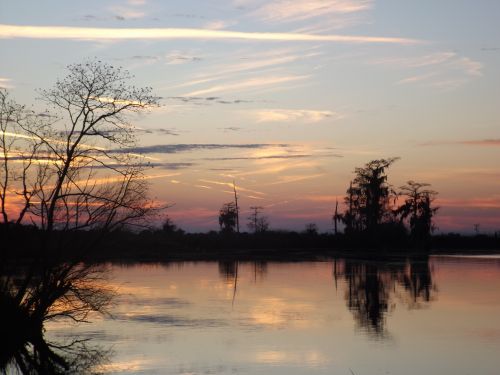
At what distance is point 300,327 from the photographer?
2391 cm

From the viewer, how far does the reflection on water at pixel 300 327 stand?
58.5ft

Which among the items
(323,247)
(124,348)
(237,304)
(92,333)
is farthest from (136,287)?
(323,247)

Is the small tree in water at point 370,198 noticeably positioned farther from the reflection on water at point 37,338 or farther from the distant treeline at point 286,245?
the reflection on water at point 37,338

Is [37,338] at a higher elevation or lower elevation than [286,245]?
lower

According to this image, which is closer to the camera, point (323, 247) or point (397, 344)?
→ point (397, 344)

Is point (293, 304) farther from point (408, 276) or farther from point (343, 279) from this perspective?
point (408, 276)

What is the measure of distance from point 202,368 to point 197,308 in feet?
38.6

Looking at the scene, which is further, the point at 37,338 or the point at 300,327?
the point at 300,327

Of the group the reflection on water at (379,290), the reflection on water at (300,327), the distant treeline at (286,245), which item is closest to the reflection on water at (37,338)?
the reflection on water at (300,327)

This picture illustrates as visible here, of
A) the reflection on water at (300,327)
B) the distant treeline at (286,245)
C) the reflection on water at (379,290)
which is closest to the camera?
the reflection on water at (300,327)

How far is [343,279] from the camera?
4309cm

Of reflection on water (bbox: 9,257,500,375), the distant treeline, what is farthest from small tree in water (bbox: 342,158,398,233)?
reflection on water (bbox: 9,257,500,375)

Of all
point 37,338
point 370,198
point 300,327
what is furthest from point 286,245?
point 37,338

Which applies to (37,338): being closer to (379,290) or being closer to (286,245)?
(379,290)
